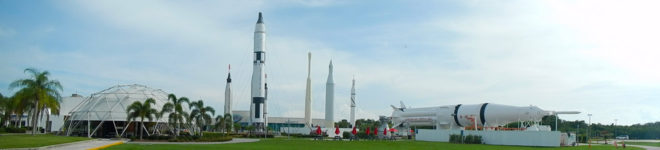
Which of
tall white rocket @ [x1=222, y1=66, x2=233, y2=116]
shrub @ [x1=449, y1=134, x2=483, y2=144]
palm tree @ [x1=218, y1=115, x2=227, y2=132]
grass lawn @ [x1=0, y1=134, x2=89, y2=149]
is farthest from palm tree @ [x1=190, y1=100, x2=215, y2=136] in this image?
tall white rocket @ [x1=222, y1=66, x2=233, y2=116]

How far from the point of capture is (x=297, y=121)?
12494 cm

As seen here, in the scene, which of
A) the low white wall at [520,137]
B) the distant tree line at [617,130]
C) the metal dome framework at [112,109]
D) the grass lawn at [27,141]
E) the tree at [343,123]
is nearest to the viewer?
the grass lawn at [27,141]

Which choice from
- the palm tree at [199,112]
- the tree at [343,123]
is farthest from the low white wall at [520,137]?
the tree at [343,123]

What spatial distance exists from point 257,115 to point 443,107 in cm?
2570

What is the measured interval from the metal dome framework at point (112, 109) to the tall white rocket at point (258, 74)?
49.7ft

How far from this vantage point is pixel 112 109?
58.3 metres

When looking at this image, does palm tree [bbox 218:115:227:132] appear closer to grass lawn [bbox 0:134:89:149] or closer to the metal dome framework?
the metal dome framework

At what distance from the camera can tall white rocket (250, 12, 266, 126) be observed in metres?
76.2

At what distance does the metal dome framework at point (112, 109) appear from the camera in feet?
186

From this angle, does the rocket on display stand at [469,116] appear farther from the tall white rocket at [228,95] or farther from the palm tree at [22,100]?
the palm tree at [22,100]

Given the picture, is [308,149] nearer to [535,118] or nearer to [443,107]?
[535,118]

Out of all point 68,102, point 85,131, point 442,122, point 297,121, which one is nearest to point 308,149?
point 85,131

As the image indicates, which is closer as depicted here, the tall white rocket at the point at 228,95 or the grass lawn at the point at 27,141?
the grass lawn at the point at 27,141

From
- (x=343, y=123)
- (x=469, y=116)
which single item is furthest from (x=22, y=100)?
(x=343, y=123)
